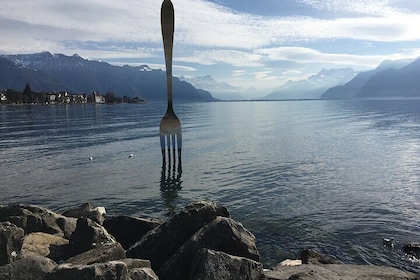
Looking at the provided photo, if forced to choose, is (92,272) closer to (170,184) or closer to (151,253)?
(151,253)

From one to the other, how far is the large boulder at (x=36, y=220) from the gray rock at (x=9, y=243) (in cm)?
347

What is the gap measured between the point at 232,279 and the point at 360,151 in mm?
45779

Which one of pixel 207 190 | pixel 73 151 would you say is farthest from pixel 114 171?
pixel 73 151

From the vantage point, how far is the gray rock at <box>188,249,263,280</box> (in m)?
10.5

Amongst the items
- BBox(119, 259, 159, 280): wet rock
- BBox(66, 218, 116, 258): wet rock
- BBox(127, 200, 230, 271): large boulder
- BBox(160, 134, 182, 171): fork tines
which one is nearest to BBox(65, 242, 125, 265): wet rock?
BBox(119, 259, 159, 280): wet rock

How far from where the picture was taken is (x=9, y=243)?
1256 cm

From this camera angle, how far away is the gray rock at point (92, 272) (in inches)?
373

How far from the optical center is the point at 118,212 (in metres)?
26.0

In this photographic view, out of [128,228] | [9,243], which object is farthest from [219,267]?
[128,228]

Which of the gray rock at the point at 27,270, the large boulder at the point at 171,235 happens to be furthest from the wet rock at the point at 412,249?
the gray rock at the point at 27,270

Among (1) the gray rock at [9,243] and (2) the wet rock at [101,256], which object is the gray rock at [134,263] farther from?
(1) the gray rock at [9,243]

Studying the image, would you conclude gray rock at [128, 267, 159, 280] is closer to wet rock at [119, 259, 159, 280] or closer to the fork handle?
wet rock at [119, 259, 159, 280]

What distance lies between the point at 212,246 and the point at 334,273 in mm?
4062

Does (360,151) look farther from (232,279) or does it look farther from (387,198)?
(232,279)
